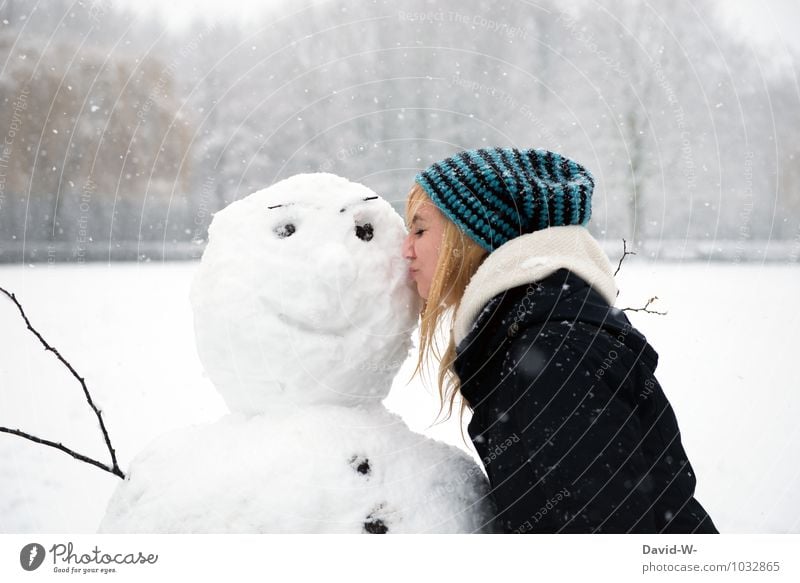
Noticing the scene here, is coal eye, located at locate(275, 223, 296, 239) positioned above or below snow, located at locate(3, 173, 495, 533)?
above

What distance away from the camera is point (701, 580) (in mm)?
1054

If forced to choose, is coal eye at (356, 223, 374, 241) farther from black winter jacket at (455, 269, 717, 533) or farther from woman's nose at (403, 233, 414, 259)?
black winter jacket at (455, 269, 717, 533)

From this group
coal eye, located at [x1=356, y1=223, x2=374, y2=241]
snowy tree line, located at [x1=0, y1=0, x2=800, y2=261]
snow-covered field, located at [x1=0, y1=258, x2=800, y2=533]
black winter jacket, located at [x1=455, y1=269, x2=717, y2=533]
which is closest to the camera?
black winter jacket, located at [x1=455, y1=269, x2=717, y2=533]

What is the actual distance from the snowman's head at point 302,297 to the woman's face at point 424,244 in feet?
0.07

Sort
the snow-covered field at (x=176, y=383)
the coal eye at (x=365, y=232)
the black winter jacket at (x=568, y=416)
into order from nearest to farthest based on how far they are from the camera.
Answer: the black winter jacket at (x=568, y=416) < the coal eye at (x=365, y=232) < the snow-covered field at (x=176, y=383)

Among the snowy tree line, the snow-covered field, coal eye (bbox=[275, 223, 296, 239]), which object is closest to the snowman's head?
coal eye (bbox=[275, 223, 296, 239])

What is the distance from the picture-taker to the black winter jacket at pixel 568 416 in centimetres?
83

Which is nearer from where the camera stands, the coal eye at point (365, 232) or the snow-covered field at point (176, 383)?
the coal eye at point (365, 232)

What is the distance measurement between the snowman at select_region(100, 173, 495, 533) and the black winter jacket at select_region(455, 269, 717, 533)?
0.11m

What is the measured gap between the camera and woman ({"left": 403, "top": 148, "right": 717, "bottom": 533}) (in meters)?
0.83

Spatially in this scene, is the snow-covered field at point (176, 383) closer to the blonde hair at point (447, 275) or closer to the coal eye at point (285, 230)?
the blonde hair at point (447, 275)

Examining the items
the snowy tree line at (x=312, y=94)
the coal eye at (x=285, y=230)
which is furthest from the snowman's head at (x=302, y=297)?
the snowy tree line at (x=312, y=94)

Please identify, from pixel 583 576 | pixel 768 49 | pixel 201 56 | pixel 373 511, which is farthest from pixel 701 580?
pixel 201 56

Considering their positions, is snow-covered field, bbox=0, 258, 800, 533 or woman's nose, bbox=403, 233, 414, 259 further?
snow-covered field, bbox=0, 258, 800, 533
